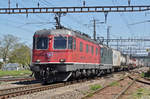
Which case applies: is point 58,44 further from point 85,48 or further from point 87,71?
point 87,71

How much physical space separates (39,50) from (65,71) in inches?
94.7

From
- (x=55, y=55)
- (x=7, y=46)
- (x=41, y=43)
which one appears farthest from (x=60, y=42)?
(x=7, y=46)

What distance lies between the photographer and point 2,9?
23.5 meters

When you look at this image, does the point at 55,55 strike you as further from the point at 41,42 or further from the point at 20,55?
the point at 20,55

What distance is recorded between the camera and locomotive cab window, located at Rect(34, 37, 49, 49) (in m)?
16.4

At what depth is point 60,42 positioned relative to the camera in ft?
53.5

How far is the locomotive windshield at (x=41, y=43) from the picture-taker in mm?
16406

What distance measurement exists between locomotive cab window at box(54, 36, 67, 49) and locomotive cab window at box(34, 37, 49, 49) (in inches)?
24.1

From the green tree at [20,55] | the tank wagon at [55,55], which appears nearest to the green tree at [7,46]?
the green tree at [20,55]

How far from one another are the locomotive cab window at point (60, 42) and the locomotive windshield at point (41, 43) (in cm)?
68

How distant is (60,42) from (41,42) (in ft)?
4.40

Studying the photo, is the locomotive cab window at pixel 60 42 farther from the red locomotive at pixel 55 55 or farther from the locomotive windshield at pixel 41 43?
the locomotive windshield at pixel 41 43

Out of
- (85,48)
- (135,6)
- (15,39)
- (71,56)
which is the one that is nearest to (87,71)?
(85,48)

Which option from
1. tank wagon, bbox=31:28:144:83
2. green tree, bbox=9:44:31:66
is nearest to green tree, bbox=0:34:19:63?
green tree, bbox=9:44:31:66
